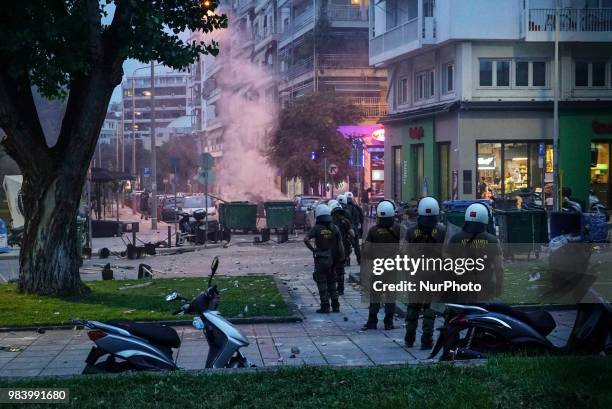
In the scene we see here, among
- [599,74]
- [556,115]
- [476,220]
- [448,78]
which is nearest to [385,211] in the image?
[476,220]

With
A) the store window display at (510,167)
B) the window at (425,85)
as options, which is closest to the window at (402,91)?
the window at (425,85)

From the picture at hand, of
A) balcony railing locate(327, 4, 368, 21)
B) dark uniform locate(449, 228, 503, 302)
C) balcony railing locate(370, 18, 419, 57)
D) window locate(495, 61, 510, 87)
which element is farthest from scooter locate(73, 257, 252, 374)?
balcony railing locate(327, 4, 368, 21)

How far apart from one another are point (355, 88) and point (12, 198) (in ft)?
100

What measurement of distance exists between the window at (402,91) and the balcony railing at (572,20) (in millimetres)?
8148

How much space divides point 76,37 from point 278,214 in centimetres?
1994

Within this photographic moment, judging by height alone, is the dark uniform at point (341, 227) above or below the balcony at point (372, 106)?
below

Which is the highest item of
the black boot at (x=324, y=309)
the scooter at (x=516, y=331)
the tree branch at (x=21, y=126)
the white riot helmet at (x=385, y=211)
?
the tree branch at (x=21, y=126)

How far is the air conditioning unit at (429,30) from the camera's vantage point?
111ft

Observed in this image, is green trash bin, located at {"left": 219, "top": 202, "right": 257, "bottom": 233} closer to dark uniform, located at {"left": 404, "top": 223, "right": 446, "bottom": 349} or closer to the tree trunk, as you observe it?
the tree trunk

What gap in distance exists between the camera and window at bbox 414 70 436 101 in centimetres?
3628

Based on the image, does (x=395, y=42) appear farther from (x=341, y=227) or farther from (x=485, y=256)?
(x=485, y=256)

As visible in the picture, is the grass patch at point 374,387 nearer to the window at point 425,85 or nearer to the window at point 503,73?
the window at point 503,73

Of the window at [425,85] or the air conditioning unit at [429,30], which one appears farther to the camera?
the window at [425,85]

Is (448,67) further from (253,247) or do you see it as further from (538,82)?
(253,247)
